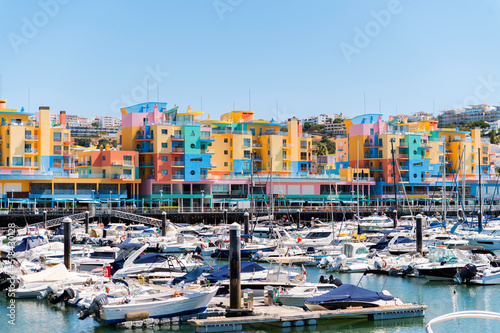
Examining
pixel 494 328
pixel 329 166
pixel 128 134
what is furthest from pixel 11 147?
pixel 494 328

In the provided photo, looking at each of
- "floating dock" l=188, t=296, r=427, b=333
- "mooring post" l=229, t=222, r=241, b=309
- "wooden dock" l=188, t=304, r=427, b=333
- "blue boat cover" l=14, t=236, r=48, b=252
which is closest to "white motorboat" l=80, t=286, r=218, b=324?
"wooden dock" l=188, t=304, r=427, b=333

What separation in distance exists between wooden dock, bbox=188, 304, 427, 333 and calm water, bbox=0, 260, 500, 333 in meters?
0.27

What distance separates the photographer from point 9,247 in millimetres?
53219

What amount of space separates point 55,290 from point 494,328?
20531 mm

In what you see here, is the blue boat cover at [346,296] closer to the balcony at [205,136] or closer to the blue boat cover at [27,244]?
the blue boat cover at [27,244]

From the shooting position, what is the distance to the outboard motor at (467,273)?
38.2 metres

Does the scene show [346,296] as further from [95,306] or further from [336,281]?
[95,306]

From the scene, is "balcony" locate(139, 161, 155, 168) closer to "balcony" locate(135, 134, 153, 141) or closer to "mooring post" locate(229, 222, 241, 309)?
"balcony" locate(135, 134, 153, 141)

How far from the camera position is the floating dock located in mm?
26141

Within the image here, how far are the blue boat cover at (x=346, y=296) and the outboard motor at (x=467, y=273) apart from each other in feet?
34.9

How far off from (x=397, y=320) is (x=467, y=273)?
1118 cm

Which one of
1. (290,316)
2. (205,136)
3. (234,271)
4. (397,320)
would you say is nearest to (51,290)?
(234,271)

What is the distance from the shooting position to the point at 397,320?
2886cm

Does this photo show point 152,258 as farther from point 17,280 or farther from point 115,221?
point 115,221
